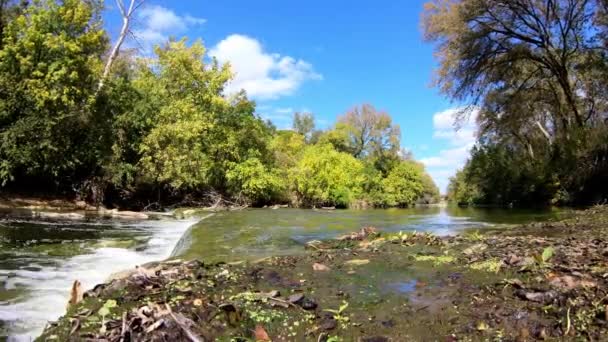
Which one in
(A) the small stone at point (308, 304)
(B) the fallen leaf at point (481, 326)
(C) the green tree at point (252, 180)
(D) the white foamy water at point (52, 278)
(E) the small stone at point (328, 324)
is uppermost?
(C) the green tree at point (252, 180)

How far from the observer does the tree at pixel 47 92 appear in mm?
19031

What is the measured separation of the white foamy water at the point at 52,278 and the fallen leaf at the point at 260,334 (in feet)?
9.17

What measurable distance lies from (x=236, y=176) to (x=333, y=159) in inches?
480

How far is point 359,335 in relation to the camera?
3648 millimetres

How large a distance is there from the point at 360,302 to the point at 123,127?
2216cm

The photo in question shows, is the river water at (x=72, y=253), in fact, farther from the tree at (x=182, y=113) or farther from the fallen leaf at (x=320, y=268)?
the tree at (x=182, y=113)

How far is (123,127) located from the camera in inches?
939

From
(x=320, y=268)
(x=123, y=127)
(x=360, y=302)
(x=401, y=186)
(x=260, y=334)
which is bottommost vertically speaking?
(x=260, y=334)

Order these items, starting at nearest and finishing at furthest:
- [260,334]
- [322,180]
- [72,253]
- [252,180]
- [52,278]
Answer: [260,334], [52,278], [72,253], [252,180], [322,180]

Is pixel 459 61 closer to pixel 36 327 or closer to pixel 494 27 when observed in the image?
pixel 494 27

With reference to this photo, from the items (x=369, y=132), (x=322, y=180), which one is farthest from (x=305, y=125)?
(x=322, y=180)

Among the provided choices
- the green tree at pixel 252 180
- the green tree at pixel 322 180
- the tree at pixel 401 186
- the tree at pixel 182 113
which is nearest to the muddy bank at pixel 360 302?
the tree at pixel 182 113

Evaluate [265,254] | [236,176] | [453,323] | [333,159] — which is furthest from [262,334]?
[333,159]

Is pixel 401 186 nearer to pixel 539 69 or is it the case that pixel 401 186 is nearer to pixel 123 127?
pixel 539 69
